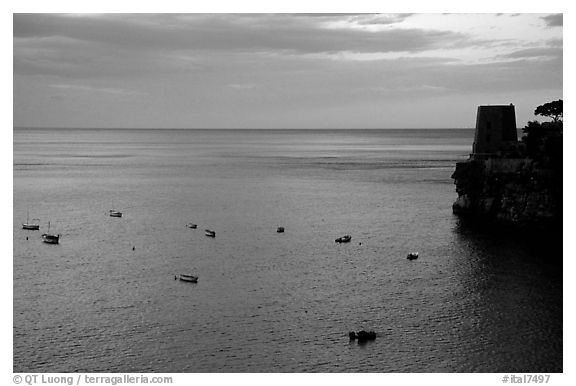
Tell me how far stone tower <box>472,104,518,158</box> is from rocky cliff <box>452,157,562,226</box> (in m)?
1.91

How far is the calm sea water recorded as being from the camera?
4153 centimetres

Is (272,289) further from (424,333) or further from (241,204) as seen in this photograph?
(241,204)

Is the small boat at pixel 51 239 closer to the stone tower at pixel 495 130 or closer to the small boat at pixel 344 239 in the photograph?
the small boat at pixel 344 239

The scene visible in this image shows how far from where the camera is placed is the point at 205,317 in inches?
1897

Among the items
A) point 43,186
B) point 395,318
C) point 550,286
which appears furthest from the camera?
point 43,186

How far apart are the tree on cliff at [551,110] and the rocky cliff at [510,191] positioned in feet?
33.8

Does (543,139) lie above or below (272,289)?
above

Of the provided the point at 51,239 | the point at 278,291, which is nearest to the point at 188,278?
the point at 278,291

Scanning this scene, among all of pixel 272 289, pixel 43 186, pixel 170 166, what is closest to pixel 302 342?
pixel 272 289

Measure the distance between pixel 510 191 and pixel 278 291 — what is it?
125 feet

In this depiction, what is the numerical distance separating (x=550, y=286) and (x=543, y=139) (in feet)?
100

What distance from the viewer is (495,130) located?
89.2m

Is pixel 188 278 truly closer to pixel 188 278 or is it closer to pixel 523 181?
pixel 188 278

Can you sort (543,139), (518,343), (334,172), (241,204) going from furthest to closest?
(334,172) < (241,204) < (543,139) < (518,343)
